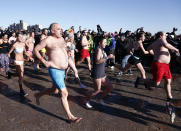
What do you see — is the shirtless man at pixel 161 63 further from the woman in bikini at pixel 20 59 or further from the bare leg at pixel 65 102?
the woman in bikini at pixel 20 59

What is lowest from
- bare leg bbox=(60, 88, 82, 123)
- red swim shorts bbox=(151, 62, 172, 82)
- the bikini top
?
bare leg bbox=(60, 88, 82, 123)

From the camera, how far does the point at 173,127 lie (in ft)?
11.3

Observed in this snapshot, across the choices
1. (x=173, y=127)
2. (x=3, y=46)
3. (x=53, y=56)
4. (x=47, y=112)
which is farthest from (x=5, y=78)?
(x=173, y=127)

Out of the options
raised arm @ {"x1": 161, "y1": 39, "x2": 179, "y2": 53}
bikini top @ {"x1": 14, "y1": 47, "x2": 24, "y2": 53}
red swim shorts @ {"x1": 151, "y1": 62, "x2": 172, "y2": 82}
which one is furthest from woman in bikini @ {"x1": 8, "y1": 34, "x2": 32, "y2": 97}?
raised arm @ {"x1": 161, "y1": 39, "x2": 179, "y2": 53}

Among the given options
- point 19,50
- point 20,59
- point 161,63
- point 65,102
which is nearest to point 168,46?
point 161,63

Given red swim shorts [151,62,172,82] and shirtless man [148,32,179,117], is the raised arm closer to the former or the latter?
shirtless man [148,32,179,117]

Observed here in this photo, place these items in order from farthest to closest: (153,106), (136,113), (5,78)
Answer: (5,78), (153,106), (136,113)

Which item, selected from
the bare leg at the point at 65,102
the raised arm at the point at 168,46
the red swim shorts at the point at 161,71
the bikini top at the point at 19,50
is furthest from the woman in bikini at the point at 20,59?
the raised arm at the point at 168,46

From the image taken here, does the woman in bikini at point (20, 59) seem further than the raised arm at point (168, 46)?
Yes

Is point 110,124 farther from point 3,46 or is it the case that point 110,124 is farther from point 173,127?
point 3,46

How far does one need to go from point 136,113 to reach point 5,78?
5996 millimetres

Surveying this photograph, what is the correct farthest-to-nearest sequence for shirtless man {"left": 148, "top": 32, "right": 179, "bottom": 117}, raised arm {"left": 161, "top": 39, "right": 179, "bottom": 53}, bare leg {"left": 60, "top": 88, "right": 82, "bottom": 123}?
shirtless man {"left": 148, "top": 32, "right": 179, "bottom": 117} < raised arm {"left": 161, "top": 39, "right": 179, "bottom": 53} < bare leg {"left": 60, "top": 88, "right": 82, "bottom": 123}

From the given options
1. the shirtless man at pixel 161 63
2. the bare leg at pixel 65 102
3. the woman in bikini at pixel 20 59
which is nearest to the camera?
the bare leg at pixel 65 102

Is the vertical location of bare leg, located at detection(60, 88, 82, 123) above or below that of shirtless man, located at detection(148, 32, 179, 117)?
below
